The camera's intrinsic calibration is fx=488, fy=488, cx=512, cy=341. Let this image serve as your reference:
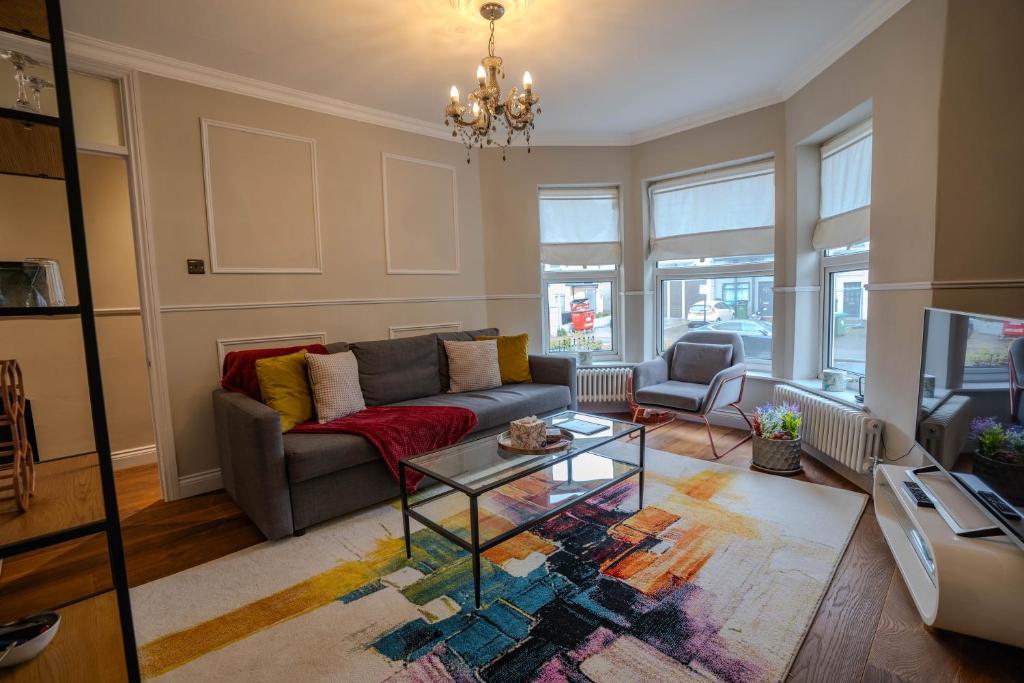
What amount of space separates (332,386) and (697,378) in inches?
110

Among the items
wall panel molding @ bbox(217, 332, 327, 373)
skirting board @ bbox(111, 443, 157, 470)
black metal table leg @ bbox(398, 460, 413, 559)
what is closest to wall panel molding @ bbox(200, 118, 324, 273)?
wall panel molding @ bbox(217, 332, 327, 373)

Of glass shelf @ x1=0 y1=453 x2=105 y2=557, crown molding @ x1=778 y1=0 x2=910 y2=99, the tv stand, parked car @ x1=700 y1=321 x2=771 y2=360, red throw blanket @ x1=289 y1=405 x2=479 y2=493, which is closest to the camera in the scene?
glass shelf @ x1=0 y1=453 x2=105 y2=557

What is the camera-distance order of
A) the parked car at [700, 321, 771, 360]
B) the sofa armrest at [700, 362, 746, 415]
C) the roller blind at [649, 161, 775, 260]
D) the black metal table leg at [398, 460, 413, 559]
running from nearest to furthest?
the black metal table leg at [398, 460, 413, 559] → the sofa armrest at [700, 362, 746, 415] → the roller blind at [649, 161, 775, 260] → the parked car at [700, 321, 771, 360]

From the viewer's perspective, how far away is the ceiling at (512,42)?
96.4 inches

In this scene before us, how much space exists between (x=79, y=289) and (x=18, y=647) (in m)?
1.06

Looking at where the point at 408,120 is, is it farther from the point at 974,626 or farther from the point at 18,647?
the point at 974,626

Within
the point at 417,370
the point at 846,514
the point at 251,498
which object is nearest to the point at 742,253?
the point at 846,514

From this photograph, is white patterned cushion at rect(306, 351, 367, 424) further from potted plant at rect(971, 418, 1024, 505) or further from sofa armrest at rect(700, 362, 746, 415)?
potted plant at rect(971, 418, 1024, 505)

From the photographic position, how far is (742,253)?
4.07 m

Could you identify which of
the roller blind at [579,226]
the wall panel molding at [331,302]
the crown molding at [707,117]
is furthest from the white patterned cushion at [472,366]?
the crown molding at [707,117]

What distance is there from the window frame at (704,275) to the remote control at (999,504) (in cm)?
231

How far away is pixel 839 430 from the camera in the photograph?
9.65 feet

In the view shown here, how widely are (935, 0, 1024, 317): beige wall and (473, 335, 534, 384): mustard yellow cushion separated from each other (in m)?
2.60

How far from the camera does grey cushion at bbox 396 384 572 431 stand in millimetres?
3262
